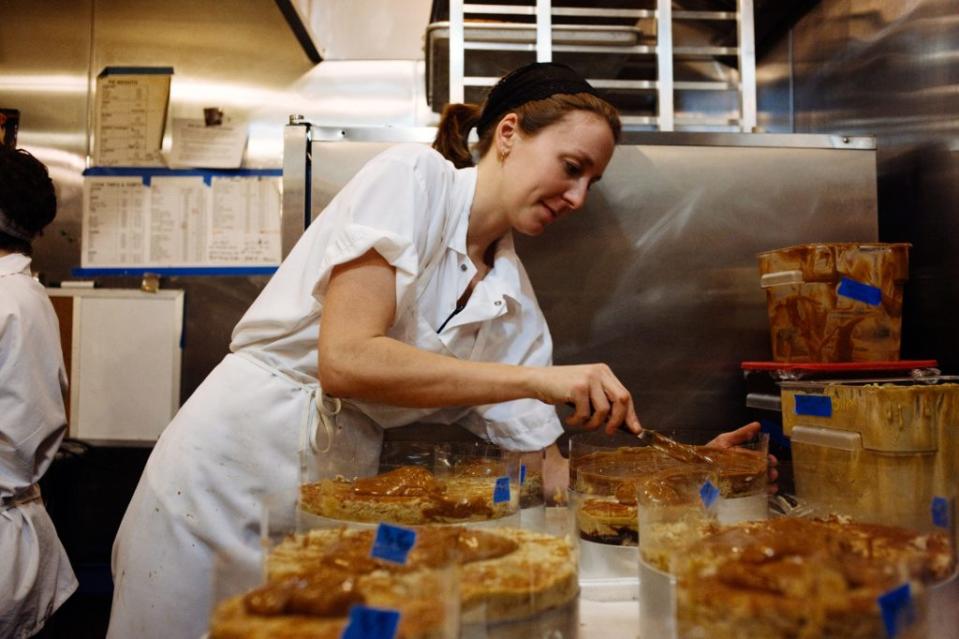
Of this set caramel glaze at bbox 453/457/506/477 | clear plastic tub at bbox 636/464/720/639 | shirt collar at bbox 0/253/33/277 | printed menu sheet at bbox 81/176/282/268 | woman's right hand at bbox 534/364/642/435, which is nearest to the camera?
clear plastic tub at bbox 636/464/720/639

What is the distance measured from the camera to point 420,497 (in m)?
0.99

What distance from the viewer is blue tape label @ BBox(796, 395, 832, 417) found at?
1288 mm

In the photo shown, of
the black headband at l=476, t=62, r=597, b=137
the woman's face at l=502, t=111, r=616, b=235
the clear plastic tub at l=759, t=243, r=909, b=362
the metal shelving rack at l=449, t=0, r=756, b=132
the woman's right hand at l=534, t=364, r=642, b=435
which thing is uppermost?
the metal shelving rack at l=449, t=0, r=756, b=132

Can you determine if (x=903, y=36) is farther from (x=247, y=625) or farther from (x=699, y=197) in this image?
(x=247, y=625)

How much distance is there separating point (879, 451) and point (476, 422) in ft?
2.67

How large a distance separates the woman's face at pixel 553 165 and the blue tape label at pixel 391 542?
92cm

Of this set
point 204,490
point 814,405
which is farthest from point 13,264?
point 814,405

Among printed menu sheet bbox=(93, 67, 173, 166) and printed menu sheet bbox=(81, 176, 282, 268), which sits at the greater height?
printed menu sheet bbox=(93, 67, 173, 166)

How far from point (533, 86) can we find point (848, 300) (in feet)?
2.64

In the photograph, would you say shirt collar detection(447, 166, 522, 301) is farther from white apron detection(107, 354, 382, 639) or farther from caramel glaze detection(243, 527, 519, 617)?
caramel glaze detection(243, 527, 519, 617)

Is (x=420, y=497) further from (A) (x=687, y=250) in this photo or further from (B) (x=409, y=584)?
(A) (x=687, y=250)

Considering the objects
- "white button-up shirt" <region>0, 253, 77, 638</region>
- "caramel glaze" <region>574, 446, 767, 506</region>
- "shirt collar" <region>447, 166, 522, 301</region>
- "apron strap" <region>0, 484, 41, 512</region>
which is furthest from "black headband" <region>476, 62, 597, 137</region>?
"apron strap" <region>0, 484, 41, 512</region>

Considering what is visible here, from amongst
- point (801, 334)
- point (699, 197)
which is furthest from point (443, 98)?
point (801, 334)

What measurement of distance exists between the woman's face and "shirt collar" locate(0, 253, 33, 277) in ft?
4.96
